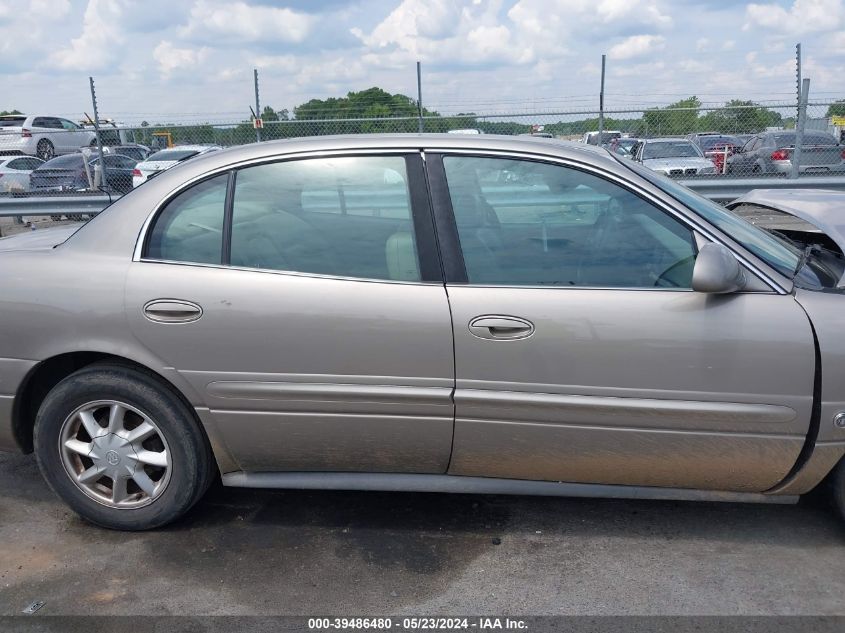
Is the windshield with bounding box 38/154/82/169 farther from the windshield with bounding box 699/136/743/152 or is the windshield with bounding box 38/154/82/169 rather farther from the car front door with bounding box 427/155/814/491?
the car front door with bounding box 427/155/814/491

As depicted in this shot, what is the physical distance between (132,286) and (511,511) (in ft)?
6.16

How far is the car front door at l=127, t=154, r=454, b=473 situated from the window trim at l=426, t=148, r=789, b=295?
2.3 inches

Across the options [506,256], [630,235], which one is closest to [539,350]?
[506,256]

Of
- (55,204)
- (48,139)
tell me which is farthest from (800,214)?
(48,139)

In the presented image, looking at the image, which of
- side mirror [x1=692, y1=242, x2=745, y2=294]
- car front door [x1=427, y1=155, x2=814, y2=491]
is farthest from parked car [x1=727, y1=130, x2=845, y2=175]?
side mirror [x1=692, y1=242, x2=745, y2=294]

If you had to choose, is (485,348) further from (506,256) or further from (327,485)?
(327,485)

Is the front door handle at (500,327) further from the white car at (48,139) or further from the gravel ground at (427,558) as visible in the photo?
the white car at (48,139)

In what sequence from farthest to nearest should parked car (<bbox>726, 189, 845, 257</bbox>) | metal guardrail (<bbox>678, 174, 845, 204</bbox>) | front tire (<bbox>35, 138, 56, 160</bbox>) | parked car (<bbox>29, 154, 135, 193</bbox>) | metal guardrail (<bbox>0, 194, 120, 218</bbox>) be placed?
front tire (<bbox>35, 138, 56, 160</bbox>)
parked car (<bbox>29, 154, 135, 193</bbox>)
metal guardrail (<bbox>0, 194, 120, 218</bbox>)
metal guardrail (<bbox>678, 174, 845, 204</bbox>)
parked car (<bbox>726, 189, 845, 257</bbox>)

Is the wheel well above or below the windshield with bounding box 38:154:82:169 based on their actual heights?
below

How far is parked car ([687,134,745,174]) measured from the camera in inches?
506

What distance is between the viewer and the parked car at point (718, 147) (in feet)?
42.2

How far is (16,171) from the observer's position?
18.6 m

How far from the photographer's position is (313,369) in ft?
9.55

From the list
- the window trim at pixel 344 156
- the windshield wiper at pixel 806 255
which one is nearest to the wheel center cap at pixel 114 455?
the window trim at pixel 344 156
